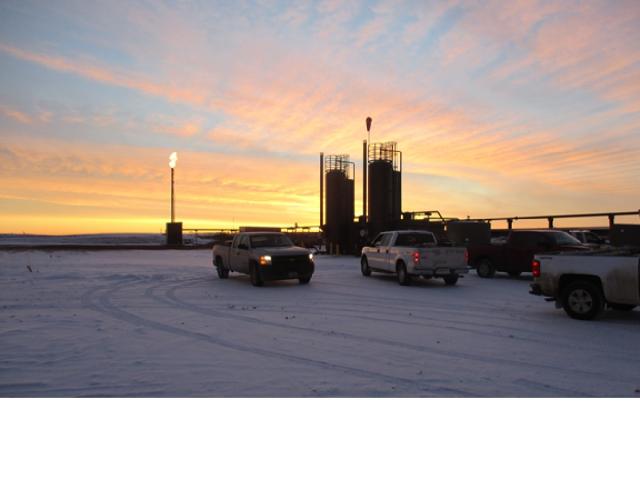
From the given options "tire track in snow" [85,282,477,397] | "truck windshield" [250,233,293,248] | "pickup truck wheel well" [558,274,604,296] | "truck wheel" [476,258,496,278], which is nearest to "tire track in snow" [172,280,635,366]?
"tire track in snow" [85,282,477,397]

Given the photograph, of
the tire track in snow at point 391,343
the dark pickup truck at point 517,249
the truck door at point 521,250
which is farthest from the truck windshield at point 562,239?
the tire track in snow at point 391,343

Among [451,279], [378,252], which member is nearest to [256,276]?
[378,252]

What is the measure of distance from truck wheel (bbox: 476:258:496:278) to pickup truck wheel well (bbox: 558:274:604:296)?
8279mm

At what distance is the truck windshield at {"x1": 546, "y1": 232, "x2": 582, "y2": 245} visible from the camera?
53.3ft

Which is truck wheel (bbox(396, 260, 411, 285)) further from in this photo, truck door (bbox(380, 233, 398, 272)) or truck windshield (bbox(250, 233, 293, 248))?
truck windshield (bbox(250, 233, 293, 248))

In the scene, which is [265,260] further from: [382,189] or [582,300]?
[382,189]

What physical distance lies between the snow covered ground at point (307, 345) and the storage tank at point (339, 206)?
21927 millimetres

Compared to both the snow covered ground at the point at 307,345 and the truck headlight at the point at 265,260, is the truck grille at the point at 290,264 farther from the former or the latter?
the snow covered ground at the point at 307,345

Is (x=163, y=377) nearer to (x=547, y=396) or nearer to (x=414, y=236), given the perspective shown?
(x=547, y=396)

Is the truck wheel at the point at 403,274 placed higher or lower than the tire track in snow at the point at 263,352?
higher

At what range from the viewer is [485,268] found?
18375 millimetres

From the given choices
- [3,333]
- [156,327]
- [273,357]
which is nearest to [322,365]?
[273,357]

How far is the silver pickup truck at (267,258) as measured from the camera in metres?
15.5

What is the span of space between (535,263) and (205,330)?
680cm
